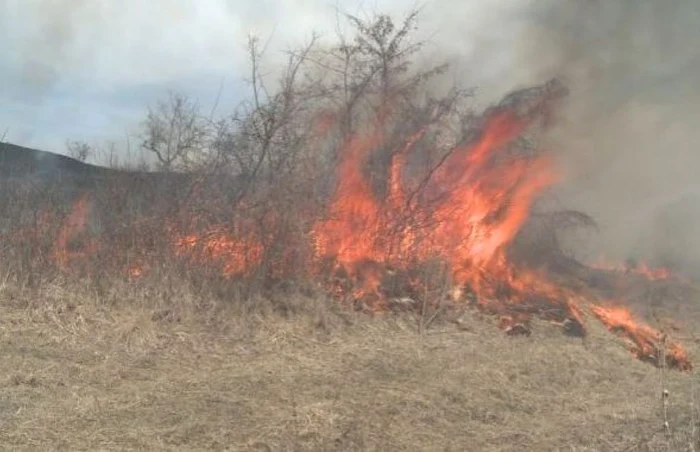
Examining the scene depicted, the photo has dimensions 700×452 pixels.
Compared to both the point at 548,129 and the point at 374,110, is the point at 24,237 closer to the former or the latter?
the point at 374,110

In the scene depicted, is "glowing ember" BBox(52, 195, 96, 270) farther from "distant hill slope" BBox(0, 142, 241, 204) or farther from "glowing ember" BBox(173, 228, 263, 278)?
"glowing ember" BBox(173, 228, 263, 278)

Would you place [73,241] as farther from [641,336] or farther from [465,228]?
[641,336]

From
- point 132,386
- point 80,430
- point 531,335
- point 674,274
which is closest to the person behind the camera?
point 80,430

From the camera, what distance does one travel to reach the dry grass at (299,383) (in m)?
6.30

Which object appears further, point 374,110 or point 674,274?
point 674,274

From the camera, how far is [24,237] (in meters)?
10.4

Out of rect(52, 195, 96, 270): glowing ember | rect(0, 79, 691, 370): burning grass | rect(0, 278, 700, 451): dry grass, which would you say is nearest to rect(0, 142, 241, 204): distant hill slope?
rect(0, 79, 691, 370): burning grass

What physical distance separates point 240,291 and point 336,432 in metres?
4.63

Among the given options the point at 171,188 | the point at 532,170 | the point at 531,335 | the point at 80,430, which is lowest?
the point at 80,430

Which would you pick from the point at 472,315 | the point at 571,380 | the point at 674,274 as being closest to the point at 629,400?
the point at 571,380

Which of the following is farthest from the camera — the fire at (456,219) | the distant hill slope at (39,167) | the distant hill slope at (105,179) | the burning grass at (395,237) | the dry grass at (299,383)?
the fire at (456,219)

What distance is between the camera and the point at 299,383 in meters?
7.77

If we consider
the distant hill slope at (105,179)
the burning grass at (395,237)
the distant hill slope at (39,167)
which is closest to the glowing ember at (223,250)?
the burning grass at (395,237)

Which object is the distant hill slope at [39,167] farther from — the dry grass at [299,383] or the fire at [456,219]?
the fire at [456,219]
